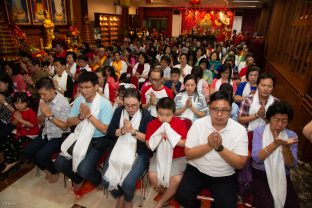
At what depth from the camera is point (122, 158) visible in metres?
2.22

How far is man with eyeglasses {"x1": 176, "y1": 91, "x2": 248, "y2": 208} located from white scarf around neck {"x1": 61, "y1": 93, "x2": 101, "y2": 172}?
1.11m

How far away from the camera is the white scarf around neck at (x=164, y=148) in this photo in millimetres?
2154

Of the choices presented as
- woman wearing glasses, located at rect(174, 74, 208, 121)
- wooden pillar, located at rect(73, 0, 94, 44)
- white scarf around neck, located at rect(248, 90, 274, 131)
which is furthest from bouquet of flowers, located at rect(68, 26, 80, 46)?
white scarf around neck, located at rect(248, 90, 274, 131)

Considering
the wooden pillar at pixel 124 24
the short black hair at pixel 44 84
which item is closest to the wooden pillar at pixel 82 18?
the wooden pillar at pixel 124 24

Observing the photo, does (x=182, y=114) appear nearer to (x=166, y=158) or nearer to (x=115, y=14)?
(x=166, y=158)

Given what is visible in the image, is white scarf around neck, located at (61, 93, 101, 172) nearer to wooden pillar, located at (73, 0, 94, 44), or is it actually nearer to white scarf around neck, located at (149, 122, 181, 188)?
white scarf around neck, located at (149, 122, 181, 188)

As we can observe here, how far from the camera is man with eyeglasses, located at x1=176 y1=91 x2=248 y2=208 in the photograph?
1852 millimetres

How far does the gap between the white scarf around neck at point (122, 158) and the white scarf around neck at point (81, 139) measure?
1.10 ft

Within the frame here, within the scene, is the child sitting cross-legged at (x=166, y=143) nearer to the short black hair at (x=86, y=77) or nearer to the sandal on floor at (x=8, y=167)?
the short black hair at (x=86, y=77)

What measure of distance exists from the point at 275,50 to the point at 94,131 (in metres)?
8.39

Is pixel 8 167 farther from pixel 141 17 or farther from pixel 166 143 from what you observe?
pixel 141 17

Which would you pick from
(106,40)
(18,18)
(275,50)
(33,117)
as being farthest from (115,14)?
(33,117)

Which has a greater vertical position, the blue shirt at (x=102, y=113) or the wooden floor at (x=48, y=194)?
the blue shirt at (x=102, y=113)

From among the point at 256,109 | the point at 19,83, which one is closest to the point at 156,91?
the point at 256,109
